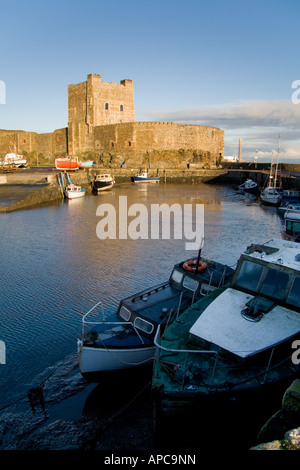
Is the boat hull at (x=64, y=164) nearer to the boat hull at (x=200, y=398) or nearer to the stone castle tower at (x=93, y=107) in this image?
the stone castle tower at (x=93, y=107)

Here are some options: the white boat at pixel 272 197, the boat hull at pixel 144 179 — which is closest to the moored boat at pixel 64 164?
the boat hull at pixel 144 179

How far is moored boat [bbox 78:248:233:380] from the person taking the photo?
8000mm

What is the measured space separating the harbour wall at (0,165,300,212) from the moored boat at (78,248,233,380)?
23.8 metres

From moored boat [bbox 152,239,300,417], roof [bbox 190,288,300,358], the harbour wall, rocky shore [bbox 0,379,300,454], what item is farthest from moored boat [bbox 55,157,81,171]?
rocky shore [bbox 0,379,300,454]

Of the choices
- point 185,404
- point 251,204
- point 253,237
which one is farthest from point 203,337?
point 251,204

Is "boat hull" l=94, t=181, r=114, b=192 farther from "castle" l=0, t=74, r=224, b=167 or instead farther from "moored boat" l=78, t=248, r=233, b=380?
"moored boat" l=78, t=248, r=233, b=380

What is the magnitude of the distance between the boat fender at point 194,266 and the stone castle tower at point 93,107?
53468 mm

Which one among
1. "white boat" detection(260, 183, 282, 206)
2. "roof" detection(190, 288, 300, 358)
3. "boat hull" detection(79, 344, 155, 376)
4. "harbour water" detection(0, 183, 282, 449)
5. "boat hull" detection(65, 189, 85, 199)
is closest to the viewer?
"roof" detection(190, 288, 300, 358)

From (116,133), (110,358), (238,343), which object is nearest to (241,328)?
(238,343)

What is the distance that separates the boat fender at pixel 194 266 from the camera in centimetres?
1063

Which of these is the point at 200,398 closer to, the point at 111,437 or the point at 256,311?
the point at 111,437

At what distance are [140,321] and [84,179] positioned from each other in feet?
126

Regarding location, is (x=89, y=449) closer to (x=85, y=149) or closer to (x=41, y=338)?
(x=41, y=338)

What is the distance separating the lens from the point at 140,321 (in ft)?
29.0
